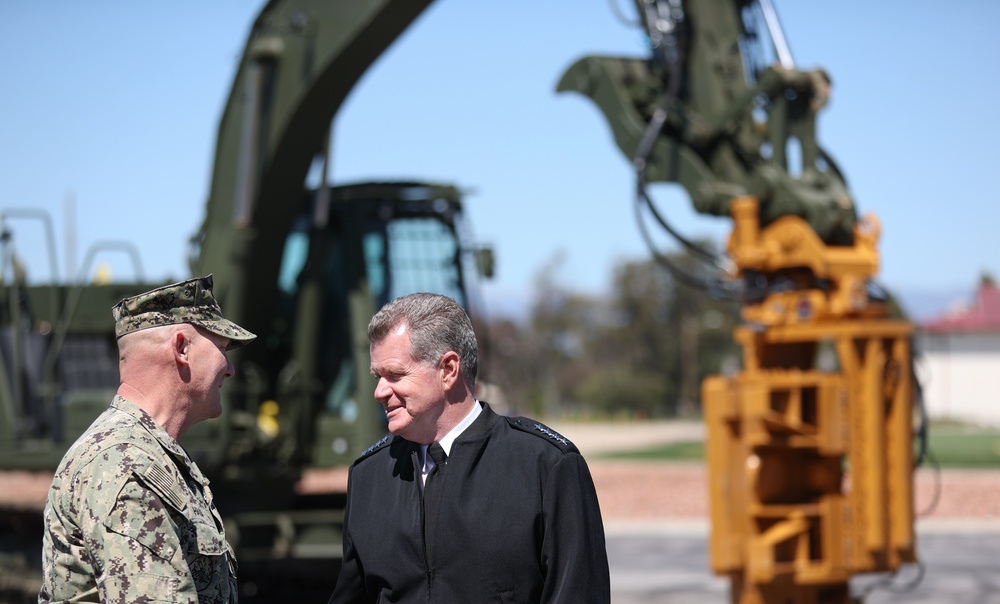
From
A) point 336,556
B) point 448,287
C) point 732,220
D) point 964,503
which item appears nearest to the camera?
point 732,220

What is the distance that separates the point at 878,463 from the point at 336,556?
12.9 feet

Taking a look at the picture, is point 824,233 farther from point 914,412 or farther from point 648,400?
point 648,400

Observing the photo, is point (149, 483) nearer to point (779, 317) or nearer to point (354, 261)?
point (779, 317)

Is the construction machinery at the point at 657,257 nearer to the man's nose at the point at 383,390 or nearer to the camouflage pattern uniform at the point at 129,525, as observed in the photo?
the man's nose at the point at 383,390

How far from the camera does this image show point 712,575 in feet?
40.5

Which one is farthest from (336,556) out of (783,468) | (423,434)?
(423,434)

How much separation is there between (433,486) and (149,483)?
2.17 feet

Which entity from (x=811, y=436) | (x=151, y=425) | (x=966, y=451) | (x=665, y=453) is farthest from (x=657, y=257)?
(x=966, y=451)

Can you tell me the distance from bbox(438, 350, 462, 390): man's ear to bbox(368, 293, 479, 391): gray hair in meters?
0.01

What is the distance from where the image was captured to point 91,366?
9.41m

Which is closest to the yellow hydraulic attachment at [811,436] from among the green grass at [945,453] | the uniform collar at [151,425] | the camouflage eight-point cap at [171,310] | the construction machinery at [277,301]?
the construction machinery at [277,301]

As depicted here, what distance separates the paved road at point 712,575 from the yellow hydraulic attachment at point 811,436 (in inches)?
47.8

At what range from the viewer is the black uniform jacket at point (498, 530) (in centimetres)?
301

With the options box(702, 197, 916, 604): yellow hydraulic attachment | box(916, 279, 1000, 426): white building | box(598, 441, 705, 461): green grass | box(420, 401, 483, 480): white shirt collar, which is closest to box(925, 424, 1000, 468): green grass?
box(598, 441, 705, 461): green grass
